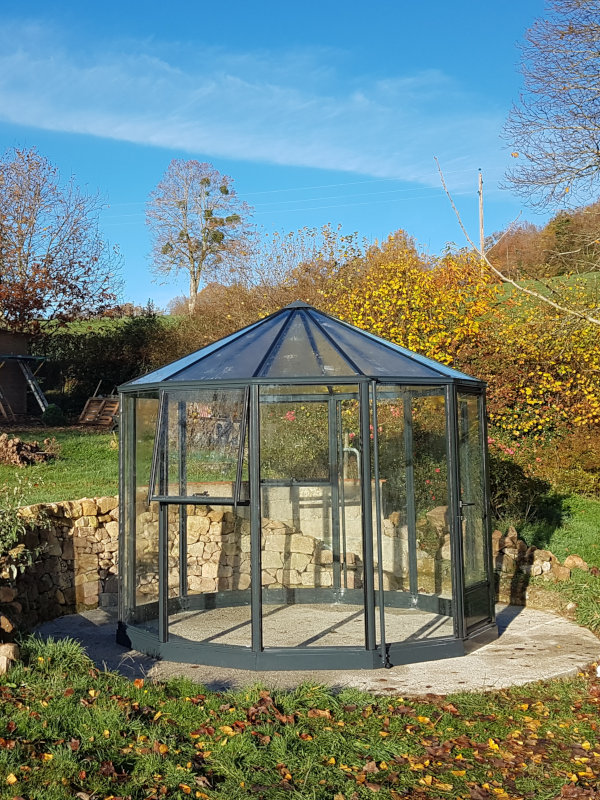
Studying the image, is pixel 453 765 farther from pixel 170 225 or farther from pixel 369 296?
pixel 170 225

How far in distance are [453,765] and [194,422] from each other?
3.21 metres

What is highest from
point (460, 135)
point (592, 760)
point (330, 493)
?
point (460, 135)

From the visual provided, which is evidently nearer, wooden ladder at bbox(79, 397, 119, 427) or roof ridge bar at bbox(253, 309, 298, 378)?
roof ridge bar at bbox(253, 309, 298, 378)

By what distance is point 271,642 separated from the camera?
6.39 metres

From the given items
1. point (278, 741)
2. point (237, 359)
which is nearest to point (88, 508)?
point (237, 359)

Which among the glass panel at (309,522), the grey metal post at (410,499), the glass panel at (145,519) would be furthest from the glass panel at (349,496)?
the glass panel at (145,519)

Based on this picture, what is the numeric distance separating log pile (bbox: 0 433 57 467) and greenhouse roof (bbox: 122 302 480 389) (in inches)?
231

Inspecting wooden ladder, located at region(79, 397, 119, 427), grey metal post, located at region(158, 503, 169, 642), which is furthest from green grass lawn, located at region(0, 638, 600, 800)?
wooden ladder, located at region(79, 397, 119, 427)

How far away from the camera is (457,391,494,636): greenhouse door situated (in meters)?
6.38

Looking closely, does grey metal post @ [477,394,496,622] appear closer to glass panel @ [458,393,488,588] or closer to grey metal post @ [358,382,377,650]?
glass panel @ [458,393,488,588]

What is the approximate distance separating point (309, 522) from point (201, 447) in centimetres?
221

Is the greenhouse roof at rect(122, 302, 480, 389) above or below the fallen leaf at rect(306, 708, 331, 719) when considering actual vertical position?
above

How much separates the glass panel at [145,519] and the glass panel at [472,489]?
8.32 ft

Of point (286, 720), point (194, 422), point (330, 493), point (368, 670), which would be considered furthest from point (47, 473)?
point (286, 720)
